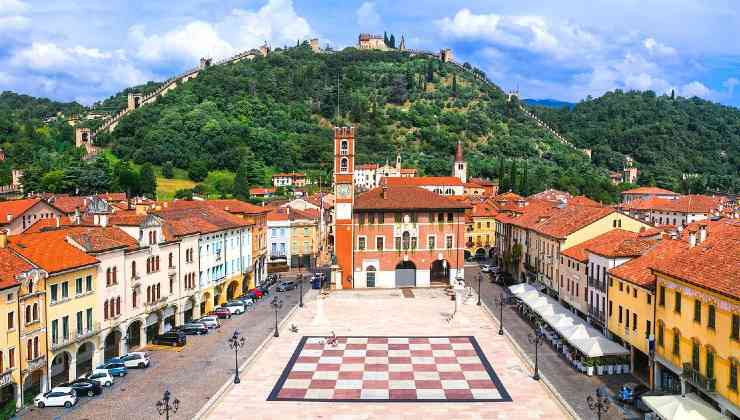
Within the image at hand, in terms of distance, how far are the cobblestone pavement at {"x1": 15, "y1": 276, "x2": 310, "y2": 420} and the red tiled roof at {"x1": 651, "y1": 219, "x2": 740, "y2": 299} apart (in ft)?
76.5

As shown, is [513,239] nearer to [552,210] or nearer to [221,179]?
[552,210]

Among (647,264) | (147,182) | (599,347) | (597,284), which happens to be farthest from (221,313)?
(147,182)

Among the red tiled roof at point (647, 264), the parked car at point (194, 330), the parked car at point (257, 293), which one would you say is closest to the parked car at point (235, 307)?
the parked car at point (257, 293)

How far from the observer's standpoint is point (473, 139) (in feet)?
628

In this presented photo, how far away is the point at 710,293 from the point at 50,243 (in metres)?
33.9

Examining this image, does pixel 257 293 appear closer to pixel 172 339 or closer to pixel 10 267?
pixel 172 339

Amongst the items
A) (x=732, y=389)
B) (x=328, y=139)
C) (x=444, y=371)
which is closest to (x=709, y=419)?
(x=732, y=389)

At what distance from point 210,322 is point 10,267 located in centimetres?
1953

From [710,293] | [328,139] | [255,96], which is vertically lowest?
[710,293]

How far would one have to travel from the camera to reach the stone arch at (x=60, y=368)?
36.7 meters

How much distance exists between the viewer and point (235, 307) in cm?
5666

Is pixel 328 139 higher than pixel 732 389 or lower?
higher

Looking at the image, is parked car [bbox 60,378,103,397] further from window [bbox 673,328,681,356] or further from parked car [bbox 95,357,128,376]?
window [bbox 673,328,681,356]

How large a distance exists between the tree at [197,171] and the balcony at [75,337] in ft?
352
